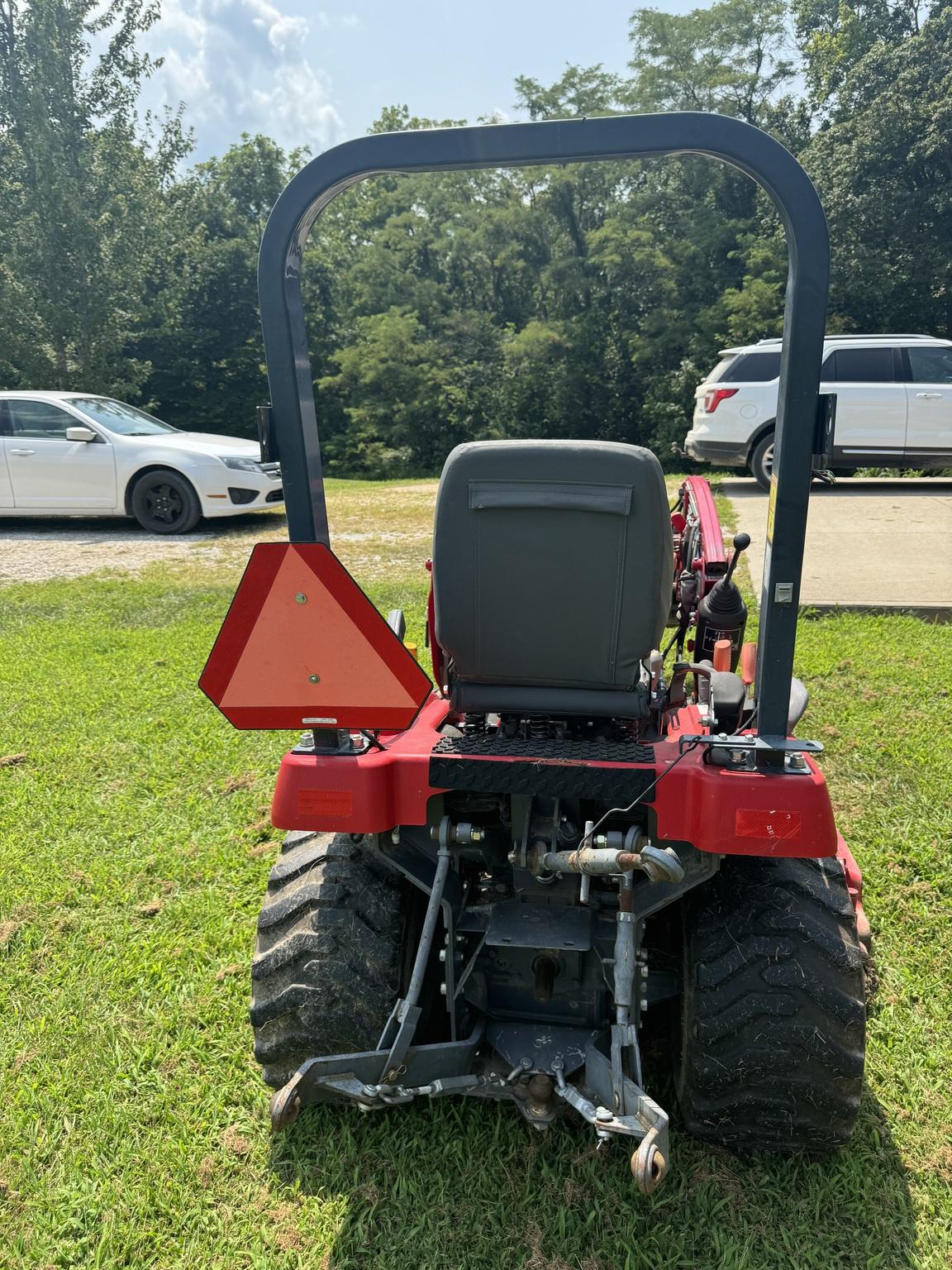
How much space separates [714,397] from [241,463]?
5.79 m

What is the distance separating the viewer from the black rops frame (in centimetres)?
176

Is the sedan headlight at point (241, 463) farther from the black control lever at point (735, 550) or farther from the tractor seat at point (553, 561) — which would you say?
Result: the tractor seat at point (553, 561)

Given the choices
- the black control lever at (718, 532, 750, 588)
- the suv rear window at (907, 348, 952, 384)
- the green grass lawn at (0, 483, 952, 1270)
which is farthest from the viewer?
the suv rear window at (907, 348, 952, 384)

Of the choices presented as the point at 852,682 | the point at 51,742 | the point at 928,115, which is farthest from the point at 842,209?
the point at 51,742

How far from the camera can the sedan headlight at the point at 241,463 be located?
9.92m

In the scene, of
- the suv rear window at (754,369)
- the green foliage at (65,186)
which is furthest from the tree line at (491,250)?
the suv rear window at (754,369)

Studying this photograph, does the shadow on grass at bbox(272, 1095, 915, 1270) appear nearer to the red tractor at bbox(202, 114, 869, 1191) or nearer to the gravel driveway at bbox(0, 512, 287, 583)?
the red tractor at bbox(202, 114, 869, 1191)

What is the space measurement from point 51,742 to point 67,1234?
3146 mm

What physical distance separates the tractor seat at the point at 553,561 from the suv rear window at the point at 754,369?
1029 cm

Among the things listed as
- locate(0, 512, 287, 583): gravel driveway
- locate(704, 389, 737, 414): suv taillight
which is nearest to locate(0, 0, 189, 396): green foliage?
locate(0, 512, 287, 583): gravel driveway

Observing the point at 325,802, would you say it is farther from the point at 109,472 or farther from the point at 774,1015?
the point at 109,472

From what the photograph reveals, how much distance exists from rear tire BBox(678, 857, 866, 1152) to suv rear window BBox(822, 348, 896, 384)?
10.2 meters

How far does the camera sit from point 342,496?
1330cm

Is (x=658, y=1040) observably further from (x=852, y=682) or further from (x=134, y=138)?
(x=134, y=138)
